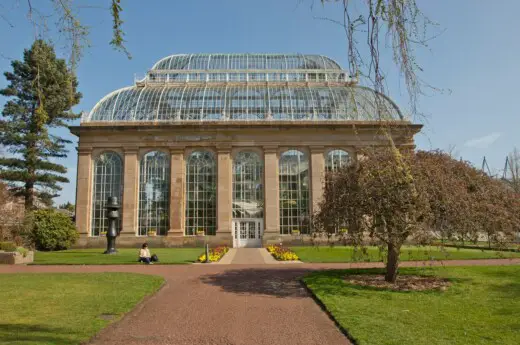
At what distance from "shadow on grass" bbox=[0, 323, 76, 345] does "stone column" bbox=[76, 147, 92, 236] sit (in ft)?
89.3

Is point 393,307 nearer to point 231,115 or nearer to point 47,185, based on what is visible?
point 231,115

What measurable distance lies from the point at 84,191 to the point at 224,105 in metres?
14.8

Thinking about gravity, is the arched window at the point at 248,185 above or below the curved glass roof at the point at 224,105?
below

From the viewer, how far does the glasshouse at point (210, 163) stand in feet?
112

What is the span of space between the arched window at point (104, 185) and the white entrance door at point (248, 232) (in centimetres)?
1051

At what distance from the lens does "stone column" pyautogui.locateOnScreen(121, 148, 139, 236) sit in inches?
1332

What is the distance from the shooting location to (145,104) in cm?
3656

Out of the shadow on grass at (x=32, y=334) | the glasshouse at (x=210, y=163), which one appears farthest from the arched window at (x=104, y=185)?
the shadow on grass at (x=32, y=334)

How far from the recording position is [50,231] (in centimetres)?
3050

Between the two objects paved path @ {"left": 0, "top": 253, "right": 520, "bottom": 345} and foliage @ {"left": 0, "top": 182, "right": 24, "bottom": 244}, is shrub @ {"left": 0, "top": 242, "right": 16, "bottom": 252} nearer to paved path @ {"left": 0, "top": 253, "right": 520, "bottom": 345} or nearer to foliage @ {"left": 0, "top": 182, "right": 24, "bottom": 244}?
foliage @ {"left": 0, "top": 182, "right": 24, "bottom": 244}

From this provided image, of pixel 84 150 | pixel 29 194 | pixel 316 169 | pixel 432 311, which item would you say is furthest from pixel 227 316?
pixel 29 194

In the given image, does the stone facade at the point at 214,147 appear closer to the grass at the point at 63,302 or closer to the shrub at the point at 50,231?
the shrub at the point at 50,231

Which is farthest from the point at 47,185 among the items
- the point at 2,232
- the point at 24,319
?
the point at 24,319

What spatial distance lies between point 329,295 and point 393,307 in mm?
2111
